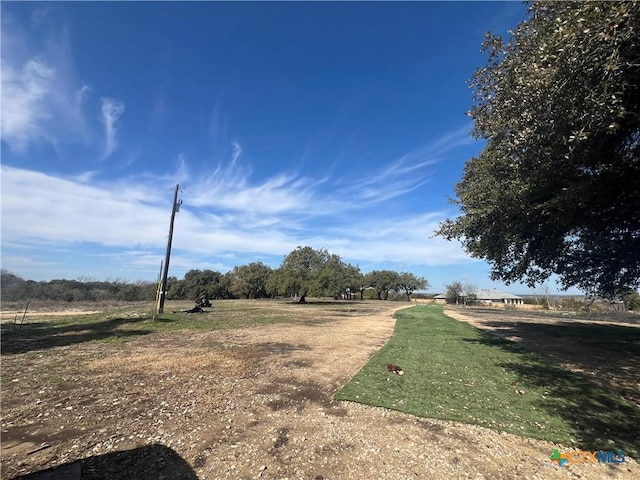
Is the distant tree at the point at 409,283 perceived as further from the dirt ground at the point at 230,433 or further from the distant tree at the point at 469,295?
the dirt ground at the point at 230,433

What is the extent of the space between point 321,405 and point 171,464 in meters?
2.59

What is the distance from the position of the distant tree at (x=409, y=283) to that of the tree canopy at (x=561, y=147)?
81773 millimetres

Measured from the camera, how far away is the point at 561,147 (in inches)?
239

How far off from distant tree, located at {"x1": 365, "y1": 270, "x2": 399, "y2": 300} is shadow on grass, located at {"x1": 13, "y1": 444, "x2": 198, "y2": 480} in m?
91.2

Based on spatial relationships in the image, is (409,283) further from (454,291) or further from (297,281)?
(297,281)

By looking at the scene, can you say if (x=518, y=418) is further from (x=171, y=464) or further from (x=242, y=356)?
(x=242, y=356)

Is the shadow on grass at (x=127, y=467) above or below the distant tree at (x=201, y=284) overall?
below

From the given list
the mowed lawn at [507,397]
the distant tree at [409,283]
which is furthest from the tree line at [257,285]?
the mowed lawn at [507,397]

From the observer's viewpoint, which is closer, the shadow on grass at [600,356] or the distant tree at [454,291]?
the shadow on grass at [600,356]

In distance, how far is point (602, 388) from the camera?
6.64 meters

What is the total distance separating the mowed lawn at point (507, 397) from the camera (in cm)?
464

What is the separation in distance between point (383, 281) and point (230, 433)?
91927 millimetres

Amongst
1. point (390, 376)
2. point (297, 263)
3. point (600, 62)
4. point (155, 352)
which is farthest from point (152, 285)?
point (600, 62)

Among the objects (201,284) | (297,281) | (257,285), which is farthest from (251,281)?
(297,281)
